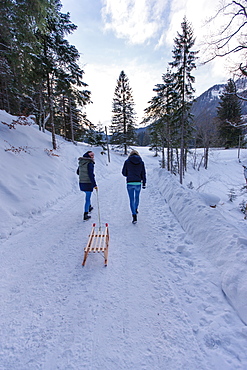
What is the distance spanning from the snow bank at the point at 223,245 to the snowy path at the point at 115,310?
0.59 feet

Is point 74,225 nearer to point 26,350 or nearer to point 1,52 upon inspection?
point 26,350

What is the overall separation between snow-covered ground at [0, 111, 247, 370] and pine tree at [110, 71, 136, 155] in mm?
25033

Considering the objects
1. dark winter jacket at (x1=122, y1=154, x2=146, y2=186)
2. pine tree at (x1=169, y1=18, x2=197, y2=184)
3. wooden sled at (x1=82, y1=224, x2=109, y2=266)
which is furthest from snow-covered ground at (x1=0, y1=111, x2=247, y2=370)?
pine tree at (x1=169, y1=18, x2=197, y2=184)

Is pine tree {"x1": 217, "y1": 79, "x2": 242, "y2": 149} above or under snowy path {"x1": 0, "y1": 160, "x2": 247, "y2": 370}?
above

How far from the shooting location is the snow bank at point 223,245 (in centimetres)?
213

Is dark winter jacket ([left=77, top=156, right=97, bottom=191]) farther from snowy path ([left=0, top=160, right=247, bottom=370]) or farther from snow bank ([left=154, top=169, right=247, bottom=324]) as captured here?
snow bank ([left=154, top=169, right=247, bottom=324])

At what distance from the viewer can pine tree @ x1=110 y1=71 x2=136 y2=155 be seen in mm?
26766

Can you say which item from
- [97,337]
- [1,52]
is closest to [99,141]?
[1,52]

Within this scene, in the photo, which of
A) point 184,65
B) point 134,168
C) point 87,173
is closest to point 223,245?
point 134,168

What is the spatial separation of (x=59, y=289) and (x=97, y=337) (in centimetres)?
98

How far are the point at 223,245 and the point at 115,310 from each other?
2348 millimetres

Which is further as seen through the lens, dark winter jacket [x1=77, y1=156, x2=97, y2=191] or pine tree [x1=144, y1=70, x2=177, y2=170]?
pine tree [x1=144, y1=70, x2=177, y2=170]

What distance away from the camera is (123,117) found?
89.1ft

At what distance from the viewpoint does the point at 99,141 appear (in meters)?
22.2
